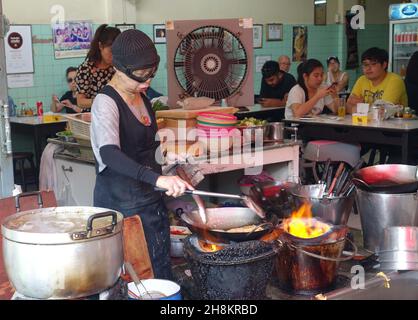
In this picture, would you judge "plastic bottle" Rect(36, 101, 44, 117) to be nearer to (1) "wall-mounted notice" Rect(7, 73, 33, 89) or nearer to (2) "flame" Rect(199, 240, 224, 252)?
(1) "wall-mounted notice" Rect(7, 73, 33, 89)

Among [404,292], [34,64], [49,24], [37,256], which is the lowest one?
[404,292]

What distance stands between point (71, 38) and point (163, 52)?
4.67ft

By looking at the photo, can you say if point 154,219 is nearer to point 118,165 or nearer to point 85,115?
point 118,165

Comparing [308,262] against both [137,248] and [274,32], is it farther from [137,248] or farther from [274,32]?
[274,32]

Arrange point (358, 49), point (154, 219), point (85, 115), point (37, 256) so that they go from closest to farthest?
1. point (37, 256)
2. point (154, 219)
3. point (85, 115)
4. point (358, 49)

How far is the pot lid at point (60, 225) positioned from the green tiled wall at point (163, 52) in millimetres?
5886

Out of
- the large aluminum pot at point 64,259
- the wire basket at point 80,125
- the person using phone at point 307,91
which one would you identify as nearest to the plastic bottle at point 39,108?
the person using phone at point 307,91

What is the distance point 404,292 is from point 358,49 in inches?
372

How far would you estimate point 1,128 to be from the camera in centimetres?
358

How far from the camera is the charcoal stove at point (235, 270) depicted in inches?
83.2

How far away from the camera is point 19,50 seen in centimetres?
754

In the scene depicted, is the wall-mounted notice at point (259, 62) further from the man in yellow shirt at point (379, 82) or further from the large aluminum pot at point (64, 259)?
the large aluminum pot at point (64, 259)
